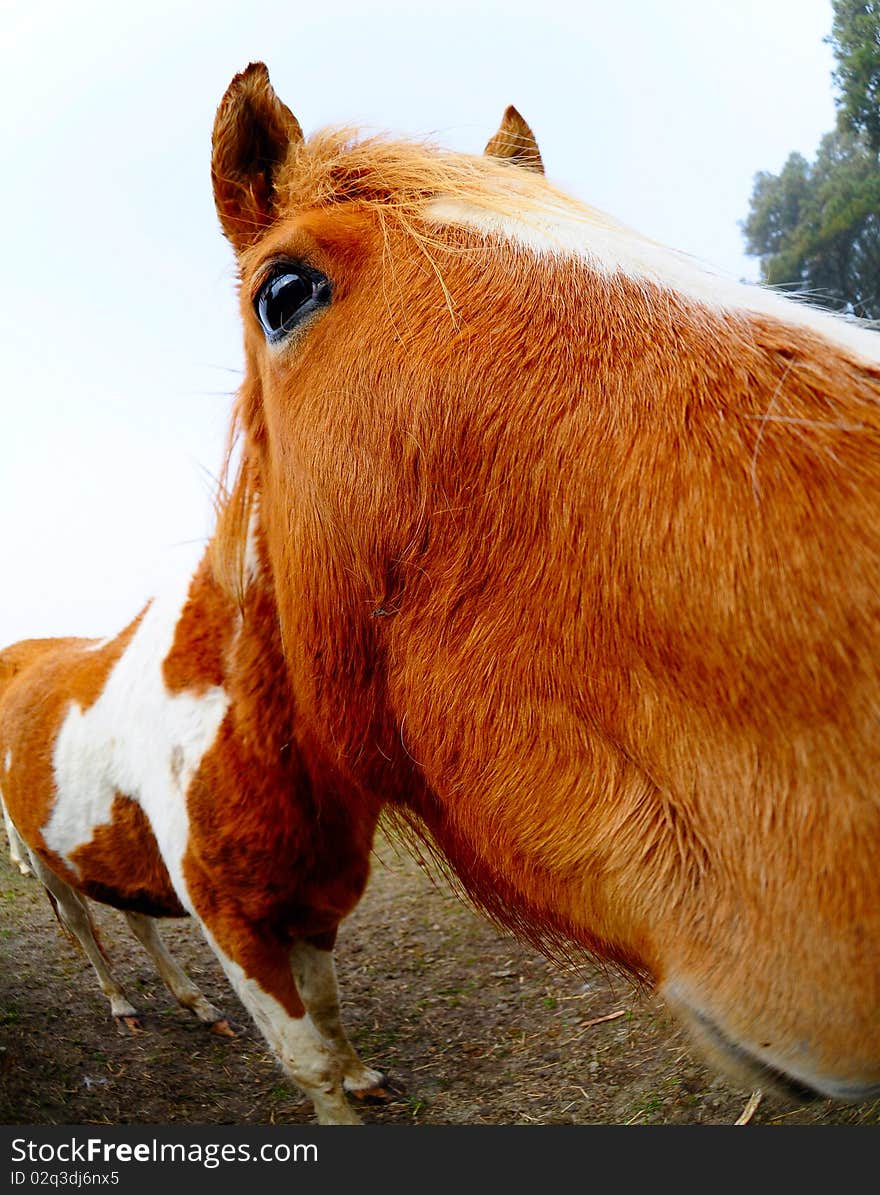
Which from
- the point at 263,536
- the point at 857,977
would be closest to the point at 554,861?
the point at 857,977

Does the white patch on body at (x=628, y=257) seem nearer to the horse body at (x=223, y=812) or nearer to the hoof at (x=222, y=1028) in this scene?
the horse body at (x=223, y=812)

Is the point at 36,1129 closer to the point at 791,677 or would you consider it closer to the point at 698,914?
the point at 698,914

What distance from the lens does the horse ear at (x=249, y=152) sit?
164 cm

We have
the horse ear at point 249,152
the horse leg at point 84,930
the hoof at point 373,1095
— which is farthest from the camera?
the horse leg at point 84,930

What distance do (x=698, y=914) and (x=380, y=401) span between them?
88 centimetres

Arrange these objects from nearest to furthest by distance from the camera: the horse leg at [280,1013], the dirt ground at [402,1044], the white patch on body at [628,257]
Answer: the white patch on body at [628,257]
the horse leg at [280,1013]
the dirt ground at [402,1044]

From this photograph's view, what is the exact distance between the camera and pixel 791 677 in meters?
0.87

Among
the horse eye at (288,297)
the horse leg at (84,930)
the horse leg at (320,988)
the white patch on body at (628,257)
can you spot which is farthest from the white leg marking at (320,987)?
the white patch on body at (628,257)

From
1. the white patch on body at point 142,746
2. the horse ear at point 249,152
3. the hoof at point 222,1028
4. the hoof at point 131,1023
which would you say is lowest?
the hoof at point 131,1023

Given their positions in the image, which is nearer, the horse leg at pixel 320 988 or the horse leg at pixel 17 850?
the horse leg at pixel 320 988

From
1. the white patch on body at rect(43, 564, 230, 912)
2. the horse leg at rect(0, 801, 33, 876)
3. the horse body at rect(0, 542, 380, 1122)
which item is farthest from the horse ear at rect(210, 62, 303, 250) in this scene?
the horse leg at rect(0, 801, 33, 876)

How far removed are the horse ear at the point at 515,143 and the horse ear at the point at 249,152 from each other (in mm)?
518

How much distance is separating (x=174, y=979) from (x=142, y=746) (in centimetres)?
198

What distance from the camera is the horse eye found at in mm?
1475
